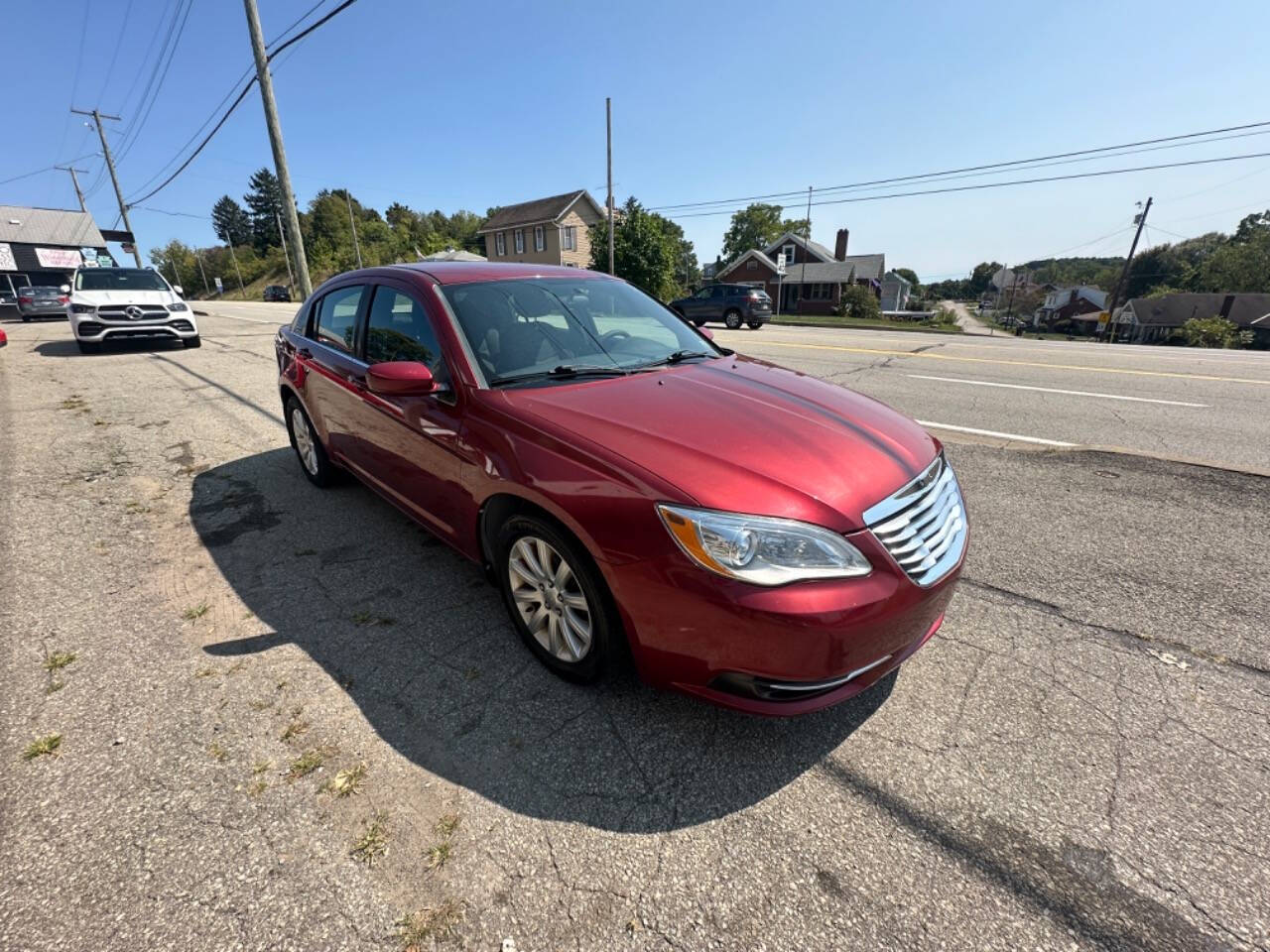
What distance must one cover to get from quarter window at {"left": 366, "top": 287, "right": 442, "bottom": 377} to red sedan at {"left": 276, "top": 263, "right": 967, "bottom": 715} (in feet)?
0.05

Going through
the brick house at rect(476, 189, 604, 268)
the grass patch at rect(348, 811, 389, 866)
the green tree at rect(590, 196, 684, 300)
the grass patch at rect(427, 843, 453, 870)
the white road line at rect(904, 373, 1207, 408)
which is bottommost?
the grass patch at rect(427, 843, 453, 870)

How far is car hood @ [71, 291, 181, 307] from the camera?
10644 millimetres

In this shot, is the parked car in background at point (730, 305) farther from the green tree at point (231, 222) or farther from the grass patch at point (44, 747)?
the green tree at point (231, 222)

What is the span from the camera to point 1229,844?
166 cm

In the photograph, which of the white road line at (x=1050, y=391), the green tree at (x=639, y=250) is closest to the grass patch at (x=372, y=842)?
the white road line at (x=1050, y=391)

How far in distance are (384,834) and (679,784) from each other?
A: 0.93 m

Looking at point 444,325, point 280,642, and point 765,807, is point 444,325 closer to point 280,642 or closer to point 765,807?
point 280,642

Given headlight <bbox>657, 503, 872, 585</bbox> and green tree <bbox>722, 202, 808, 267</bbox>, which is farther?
green tree <bbox>722, 202, 808, 267</bbox>

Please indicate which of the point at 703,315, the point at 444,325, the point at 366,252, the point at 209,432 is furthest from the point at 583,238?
the point at 444,325

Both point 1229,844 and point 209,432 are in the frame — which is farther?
point 209,432

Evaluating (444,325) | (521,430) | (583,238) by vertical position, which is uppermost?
(583,238)

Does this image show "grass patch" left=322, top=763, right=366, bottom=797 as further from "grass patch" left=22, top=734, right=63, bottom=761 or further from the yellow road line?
A: the yellow road line

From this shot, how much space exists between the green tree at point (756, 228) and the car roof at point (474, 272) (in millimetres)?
69248

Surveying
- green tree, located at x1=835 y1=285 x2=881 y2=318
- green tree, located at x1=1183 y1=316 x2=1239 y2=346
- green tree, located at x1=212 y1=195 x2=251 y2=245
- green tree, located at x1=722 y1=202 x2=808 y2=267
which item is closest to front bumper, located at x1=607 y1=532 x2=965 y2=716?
green tree, located at x1=835 y1=285 x2=881 y2=318
